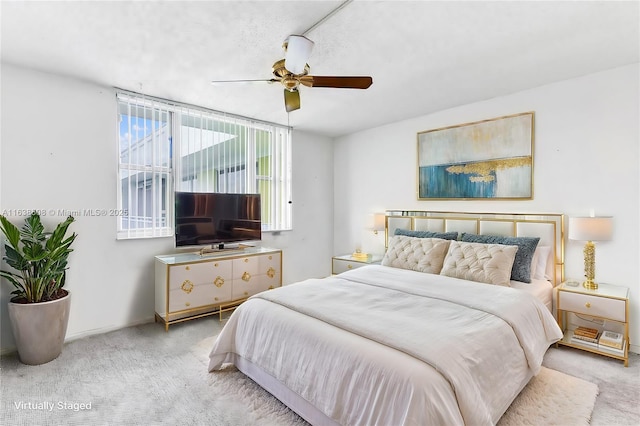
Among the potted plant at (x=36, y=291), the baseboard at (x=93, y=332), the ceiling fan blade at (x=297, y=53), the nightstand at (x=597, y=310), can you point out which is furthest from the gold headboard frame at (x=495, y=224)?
the potted plant at (x=36, y=291)

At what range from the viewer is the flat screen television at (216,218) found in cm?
360

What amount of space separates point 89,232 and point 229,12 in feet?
8.52

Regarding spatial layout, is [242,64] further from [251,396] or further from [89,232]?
[251,396]

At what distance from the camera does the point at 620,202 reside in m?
2.84

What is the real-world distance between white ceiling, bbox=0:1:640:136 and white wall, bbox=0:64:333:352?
253mm

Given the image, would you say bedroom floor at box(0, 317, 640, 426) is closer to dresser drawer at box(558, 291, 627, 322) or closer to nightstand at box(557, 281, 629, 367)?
nightstand at box(557, 281, 629, 367)

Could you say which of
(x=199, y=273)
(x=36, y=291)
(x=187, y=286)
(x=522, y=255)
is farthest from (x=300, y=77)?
(x=36, y=291)

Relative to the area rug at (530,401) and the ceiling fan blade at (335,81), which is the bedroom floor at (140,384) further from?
the ceiling fan blade at (335,81)

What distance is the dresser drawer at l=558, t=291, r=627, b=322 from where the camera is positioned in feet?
8.45

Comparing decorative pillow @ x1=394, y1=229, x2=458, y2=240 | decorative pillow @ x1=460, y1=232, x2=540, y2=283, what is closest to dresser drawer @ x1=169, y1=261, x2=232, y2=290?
decorative pillow @ x1=394, y1=229, x2=458, y2=240

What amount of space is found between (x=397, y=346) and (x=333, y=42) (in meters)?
2.17

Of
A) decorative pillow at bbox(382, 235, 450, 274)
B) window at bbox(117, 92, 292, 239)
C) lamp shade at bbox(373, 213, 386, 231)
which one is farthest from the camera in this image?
lamp shade at bbox(373, 213, 386, 231)

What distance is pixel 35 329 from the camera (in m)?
2.55

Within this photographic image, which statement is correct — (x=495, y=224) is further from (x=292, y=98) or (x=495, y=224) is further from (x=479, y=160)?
(x=292, y=98)
